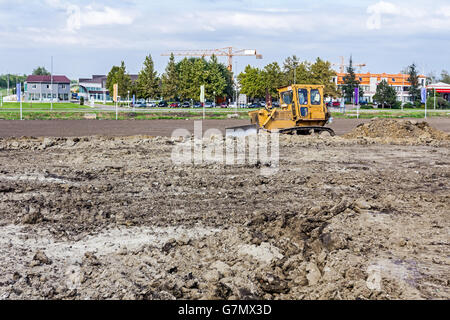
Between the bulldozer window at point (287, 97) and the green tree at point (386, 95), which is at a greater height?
the green tree at point (386, 95)

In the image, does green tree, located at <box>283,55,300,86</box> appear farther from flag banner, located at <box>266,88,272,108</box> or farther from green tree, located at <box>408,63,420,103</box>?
flag banner, located at <box>266,88,272,108</box>

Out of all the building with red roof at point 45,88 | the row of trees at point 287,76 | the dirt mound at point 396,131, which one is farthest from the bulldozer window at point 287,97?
the building with red roof at point 45,88

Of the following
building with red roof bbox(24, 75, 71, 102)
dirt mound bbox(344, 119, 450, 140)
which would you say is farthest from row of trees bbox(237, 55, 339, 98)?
building with red roof bbox(24, 75, 71, 102)

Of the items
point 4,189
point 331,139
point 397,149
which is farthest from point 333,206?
point 331,139

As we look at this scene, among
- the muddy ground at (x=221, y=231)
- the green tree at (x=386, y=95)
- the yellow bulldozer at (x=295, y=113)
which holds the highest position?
the green tree at (x=386, y=95)

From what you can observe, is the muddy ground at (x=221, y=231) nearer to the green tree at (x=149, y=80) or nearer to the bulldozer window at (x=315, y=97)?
the bulldozer window at (x=315, y=97)

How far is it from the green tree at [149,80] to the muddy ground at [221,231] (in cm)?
7428

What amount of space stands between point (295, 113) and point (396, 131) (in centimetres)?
610

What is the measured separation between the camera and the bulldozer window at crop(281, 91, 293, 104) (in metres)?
25.1

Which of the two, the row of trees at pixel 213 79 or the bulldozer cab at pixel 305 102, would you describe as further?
the row of trees at pixel 213 79

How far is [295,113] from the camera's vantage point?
81.6 ft

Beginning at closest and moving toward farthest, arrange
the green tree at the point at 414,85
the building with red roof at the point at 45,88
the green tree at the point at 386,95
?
the green tree at the point at 386,95 → the green tree at the point at 414,85 → the building with red roof at the point at 45,88

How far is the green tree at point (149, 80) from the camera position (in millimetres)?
88425

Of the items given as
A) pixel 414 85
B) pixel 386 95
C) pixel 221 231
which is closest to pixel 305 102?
pixel 221 231
